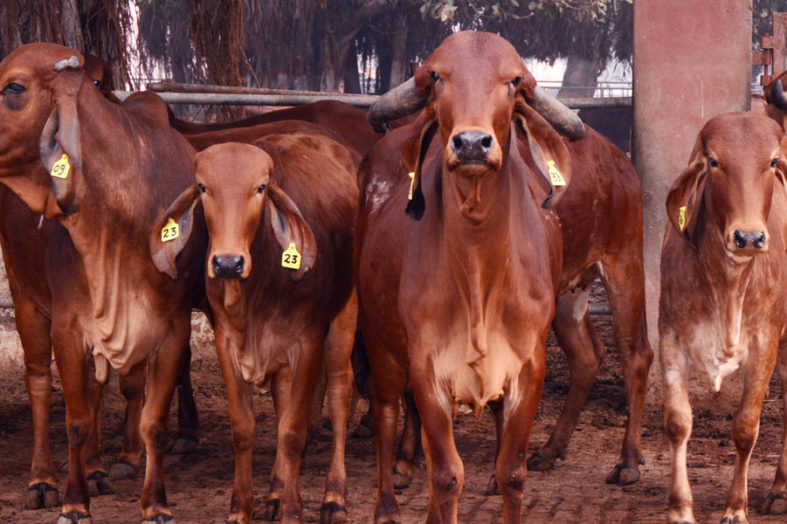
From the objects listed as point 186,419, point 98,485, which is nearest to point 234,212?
point 98,485

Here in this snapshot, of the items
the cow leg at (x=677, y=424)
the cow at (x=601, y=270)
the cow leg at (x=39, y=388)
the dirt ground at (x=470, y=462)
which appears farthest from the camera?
the cow at (x=601, y=270)

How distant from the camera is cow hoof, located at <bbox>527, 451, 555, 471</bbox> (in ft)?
21.7

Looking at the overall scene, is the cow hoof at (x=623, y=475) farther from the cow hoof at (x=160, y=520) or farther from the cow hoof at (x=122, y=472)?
the cow hoof at (x=122, y=472)

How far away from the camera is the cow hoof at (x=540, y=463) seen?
6.62m

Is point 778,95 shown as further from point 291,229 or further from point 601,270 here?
point 291,229

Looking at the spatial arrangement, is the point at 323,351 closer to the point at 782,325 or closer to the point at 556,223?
the point at 556,223

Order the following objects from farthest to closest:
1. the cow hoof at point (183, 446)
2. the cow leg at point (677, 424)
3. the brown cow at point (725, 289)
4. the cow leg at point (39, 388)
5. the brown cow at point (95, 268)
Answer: the cow hoof at point (183, 446), the cow leg at point (39, 388), the brown cow at point (95, 268), the cow leg at point (677, 424), the brown cow at point (725, 289)

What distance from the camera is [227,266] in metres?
5.01

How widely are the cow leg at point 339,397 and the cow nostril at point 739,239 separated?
201 cm

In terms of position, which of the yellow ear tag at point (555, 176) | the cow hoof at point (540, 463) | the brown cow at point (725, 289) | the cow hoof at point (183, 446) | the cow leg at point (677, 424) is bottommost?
the cow hoof at point (540, 463)

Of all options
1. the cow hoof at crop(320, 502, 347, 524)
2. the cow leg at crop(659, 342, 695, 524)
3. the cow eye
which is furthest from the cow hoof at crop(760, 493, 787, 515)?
the cow eye

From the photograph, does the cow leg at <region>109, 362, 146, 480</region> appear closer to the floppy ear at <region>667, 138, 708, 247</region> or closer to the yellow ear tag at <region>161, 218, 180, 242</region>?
the yellow ear tag at <region>161, 218, 180, 242</region>

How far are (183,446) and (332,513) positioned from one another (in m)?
1.68

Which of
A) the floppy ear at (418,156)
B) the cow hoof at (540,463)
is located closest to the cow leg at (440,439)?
the floppy ear at (418,156)
